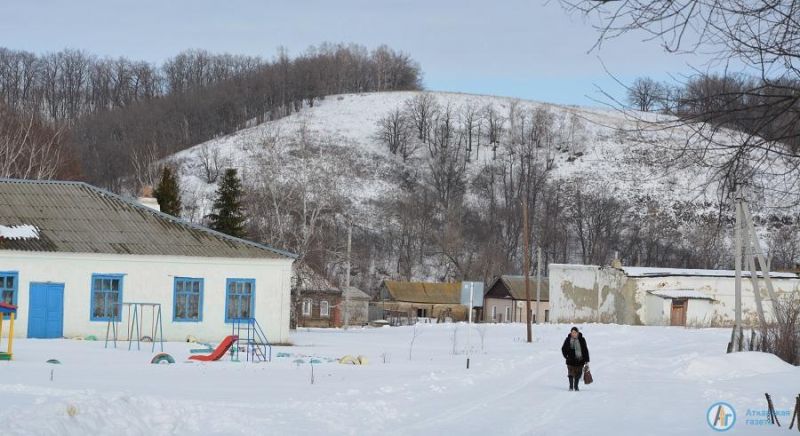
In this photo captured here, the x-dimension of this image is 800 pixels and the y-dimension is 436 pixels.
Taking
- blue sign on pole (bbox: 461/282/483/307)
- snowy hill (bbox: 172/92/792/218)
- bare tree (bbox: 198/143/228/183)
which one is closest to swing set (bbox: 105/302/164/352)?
blue sign on pole (bbox: 461/282/483/307)

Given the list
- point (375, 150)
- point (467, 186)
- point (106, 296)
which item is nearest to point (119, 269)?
point (106, 296)

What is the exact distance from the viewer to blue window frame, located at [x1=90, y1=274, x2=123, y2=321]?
32.6m

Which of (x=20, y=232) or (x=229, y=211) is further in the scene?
(x=229, y=211)

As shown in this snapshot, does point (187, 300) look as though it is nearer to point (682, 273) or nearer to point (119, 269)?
point (119, 269)

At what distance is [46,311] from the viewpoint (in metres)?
31.8

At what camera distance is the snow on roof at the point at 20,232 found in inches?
1256

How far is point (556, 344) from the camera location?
37.5 m

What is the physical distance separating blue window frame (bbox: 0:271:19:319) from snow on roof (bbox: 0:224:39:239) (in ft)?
3.89

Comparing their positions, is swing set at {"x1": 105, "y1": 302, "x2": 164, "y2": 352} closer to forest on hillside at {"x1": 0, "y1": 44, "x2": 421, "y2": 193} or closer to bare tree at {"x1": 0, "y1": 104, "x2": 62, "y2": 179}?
bare tree at {"x1": 0, "y1": 104, "x2": 62, "y2": 179}

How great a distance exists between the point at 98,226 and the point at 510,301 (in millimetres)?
52402

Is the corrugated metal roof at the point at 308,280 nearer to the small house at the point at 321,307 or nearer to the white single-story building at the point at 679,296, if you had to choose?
the small house at the point at 321,307

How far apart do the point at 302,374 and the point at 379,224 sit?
261 ft

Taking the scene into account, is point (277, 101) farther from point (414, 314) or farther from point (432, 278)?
point (414, 314)

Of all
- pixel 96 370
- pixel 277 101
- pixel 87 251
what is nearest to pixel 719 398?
pixel 96 370
